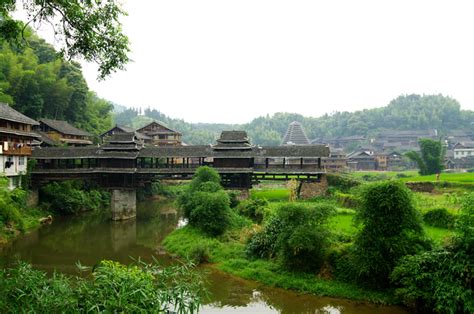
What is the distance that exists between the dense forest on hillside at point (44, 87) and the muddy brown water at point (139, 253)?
15.4 metres

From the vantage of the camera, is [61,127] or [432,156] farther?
[61,127]

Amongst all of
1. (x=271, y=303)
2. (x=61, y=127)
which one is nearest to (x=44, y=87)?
(x=61, y=127)

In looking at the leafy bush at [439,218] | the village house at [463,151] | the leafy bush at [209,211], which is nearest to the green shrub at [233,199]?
the leafy bush at [209,211]

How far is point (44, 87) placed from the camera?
48.0 meters

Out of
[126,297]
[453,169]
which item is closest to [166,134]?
[453,169]

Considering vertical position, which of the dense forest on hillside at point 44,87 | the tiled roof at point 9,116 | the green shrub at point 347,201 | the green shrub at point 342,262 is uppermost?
the dense forest on hillside at point 44,87

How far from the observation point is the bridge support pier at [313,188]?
114ft

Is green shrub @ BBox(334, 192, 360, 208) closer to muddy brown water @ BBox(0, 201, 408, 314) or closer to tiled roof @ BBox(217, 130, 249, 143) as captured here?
tiled roof @ BBox(217, 130, 249, 143)

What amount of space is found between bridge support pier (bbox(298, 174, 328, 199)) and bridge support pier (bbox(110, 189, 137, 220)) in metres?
15.7

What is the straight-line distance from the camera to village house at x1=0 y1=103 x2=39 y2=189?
29.0m

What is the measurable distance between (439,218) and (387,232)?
7163 mm

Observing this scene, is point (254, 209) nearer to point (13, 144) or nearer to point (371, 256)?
point (371, 256)

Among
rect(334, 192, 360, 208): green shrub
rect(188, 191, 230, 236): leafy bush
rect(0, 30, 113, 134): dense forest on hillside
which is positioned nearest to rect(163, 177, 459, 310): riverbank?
rect(188, 191, 230, 236): leafy bush

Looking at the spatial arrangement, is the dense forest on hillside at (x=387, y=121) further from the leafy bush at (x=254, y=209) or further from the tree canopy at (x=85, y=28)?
the tree canopy at (x=85, y=28)
